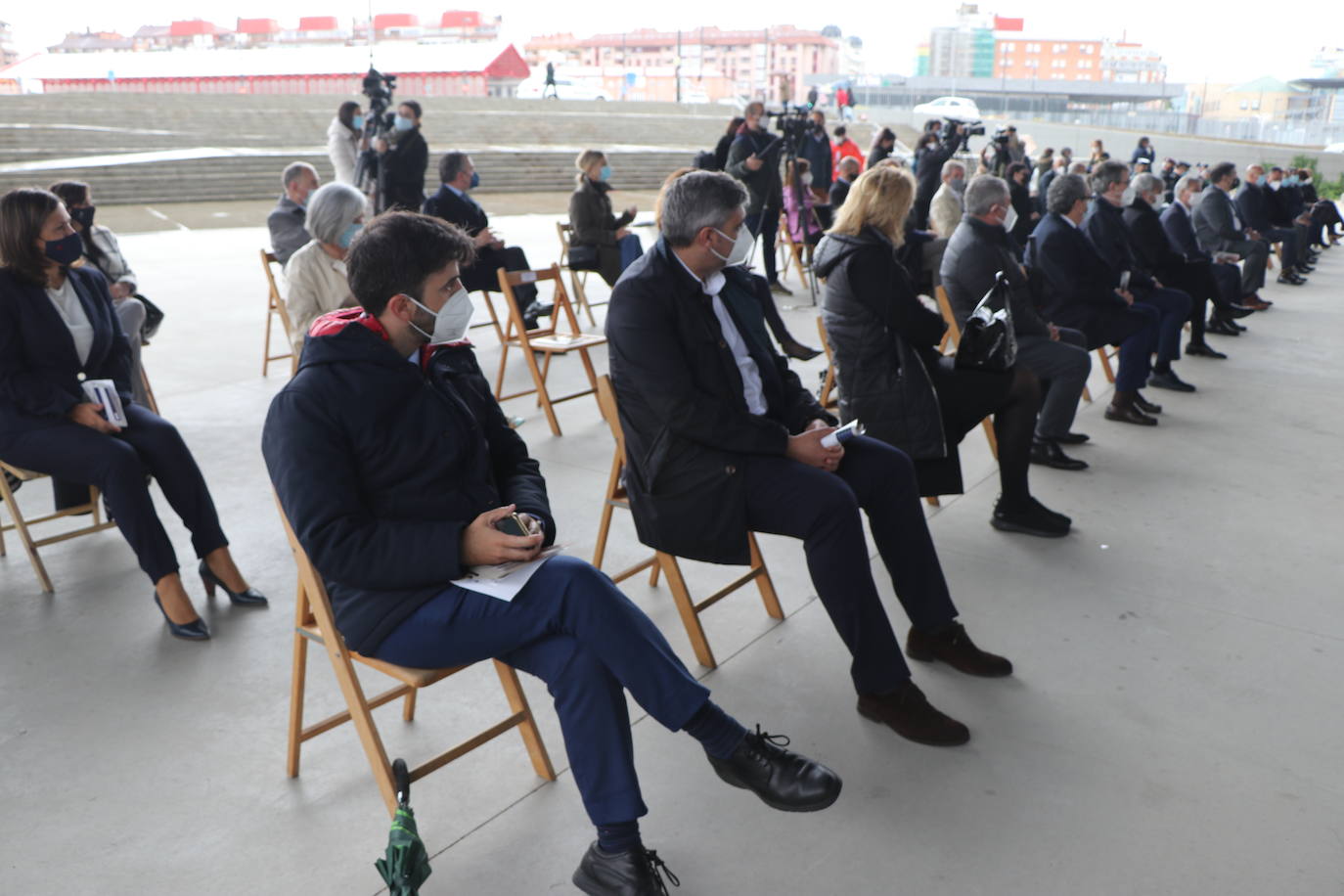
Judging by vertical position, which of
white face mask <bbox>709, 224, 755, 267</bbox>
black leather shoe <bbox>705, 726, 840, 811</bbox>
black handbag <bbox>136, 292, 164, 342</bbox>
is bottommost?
black leather shoe <bbox>705, 726, 840, 811</bbox>

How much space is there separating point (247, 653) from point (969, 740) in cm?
189

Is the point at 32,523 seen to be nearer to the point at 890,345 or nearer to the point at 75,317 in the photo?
the point at 75,317

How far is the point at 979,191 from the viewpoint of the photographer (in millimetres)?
3867

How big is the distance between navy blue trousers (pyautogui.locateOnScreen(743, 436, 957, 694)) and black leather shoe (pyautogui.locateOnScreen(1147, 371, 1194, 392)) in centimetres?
363

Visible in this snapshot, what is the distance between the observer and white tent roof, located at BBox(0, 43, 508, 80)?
144ft

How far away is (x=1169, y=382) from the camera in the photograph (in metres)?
5.59

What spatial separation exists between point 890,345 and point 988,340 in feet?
1.03

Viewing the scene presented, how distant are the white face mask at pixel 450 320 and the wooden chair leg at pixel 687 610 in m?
0.87

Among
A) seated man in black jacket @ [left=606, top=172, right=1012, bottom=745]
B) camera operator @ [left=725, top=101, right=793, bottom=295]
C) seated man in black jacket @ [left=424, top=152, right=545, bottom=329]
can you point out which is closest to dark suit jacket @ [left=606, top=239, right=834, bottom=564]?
seated man in black jacket @ [left=606, top=172, right=1012, bottom=745]

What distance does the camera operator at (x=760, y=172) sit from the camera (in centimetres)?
774

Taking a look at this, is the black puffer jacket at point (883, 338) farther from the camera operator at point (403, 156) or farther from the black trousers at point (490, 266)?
the camera operator at point (403, 156)

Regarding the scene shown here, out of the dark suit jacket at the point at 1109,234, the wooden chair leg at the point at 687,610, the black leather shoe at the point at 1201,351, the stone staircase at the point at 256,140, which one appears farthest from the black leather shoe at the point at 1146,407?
the stone staircase at the point at 256,140

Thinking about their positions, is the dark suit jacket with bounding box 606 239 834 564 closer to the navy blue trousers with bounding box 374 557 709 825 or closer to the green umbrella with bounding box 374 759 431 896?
the navy blue trousers with bounding box 374 557 709 825

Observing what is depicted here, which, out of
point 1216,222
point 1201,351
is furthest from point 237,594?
point 1216,222
